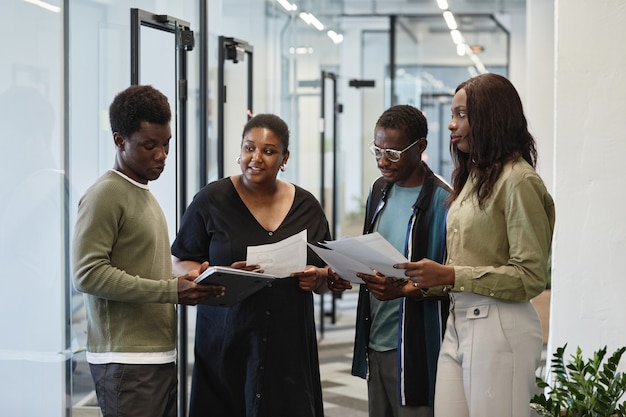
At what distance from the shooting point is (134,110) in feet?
8.39

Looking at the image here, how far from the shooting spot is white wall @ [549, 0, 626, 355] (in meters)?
4.27

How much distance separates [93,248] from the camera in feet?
7.84

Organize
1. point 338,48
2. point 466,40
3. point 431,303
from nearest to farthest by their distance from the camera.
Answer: point 431,303 → point 338,48 → point 466,40

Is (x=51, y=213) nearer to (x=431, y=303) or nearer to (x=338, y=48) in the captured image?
(x=431, y=303)

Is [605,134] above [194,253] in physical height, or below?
above

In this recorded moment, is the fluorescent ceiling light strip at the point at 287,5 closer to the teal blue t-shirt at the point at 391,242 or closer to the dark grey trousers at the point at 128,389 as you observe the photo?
the teal blue t-shirt at the point at 391,242

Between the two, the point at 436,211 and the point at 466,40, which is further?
the point at 466,40

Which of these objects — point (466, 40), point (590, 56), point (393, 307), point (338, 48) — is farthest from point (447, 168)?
point (393, 307)

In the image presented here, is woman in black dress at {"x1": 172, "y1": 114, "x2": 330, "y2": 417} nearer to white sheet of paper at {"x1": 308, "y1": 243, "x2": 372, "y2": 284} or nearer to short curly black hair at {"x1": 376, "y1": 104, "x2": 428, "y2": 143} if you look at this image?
white sheet of paper at {"x1": 308, "y1": 243, "x2": 372, "y2": 284}

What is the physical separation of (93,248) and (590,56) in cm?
285

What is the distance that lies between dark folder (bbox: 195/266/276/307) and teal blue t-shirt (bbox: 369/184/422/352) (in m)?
0.41

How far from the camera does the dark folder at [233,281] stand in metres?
2.52

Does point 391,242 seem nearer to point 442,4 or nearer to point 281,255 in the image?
point 281,255

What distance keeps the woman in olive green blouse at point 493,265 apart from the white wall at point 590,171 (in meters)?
1.89
